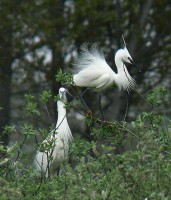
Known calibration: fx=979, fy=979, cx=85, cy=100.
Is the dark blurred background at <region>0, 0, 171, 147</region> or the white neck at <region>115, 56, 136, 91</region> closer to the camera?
the white neck at <region>115, 56, 136, 91</region>

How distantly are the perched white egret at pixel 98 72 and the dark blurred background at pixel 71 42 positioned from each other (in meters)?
6.70

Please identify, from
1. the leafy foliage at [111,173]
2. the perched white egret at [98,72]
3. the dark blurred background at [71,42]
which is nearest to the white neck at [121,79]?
the perched white egret at [98,72]

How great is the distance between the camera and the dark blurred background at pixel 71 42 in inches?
749

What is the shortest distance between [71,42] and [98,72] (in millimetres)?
7593

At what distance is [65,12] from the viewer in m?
19.9

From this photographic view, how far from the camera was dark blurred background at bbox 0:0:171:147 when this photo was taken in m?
19.0

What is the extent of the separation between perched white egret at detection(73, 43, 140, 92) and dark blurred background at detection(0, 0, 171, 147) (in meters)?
6.70

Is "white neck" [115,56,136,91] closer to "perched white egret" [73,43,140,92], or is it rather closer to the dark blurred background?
"perched white egret" [73,43,140,92]

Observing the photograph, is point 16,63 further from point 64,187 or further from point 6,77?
point 64,187

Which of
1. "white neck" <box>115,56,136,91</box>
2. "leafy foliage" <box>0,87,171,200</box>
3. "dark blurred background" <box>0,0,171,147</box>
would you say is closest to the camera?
"leafy foliage" <box>0,87,171,200</box>

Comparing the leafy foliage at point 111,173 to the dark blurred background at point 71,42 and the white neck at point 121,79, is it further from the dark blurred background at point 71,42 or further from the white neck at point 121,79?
the dark blurred background at point 71,42

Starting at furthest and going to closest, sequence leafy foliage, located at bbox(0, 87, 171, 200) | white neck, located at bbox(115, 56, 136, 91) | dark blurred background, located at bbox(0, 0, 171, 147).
A: dark blurred background, located at bbox(0, 0, 171, 147) → white neck, located at bbox(115, 56, 136, 91) → leafy foliage, located at bbox(0, 87, 171, 200)

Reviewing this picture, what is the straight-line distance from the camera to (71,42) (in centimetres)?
1903

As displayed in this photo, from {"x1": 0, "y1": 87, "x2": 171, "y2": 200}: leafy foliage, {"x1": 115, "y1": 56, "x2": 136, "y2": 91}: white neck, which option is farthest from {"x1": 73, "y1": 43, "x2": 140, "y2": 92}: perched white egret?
{"x1": 0, "y1": 87, "x2": 171, "y2": 200}: leafy foliage
